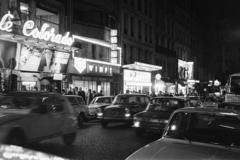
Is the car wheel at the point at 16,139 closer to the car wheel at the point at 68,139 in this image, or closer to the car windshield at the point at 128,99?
the car wheel at the point at 68,139

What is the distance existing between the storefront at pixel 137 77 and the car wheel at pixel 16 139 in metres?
27.5

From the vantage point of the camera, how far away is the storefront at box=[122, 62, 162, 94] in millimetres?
38291

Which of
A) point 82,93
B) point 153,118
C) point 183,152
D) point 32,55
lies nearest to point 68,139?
point 153,118

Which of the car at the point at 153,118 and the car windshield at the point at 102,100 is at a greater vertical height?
the car windshield at the point at 102,100

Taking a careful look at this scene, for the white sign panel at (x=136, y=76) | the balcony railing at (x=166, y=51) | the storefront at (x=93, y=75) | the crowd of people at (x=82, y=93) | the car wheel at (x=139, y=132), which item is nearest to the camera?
the car wheel at (x=139, y=132)

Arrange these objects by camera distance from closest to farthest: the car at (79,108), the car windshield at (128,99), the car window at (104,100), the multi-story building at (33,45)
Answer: the car at (79,108) → the car windshield at (128,99) → the car window at (104,100) → the multi-story building at (33,45)

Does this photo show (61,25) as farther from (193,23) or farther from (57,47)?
(193,23)

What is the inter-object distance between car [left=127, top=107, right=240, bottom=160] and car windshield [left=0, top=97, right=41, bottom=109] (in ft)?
Result: 15.8

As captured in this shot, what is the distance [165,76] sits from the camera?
53375 millimetres

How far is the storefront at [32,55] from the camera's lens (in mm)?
21156

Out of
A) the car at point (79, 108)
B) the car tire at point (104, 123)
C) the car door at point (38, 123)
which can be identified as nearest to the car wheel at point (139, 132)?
the car tire at point (104, 123)

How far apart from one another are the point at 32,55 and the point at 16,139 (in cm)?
1633

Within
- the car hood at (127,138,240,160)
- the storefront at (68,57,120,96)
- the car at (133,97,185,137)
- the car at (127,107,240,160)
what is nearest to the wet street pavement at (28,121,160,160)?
the car at (133,97,185,137)

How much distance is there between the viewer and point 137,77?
138ft
